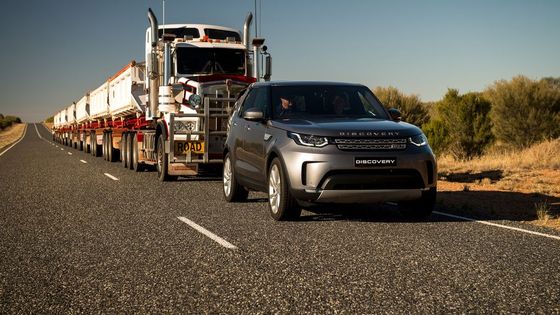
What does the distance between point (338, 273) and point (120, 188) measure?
8.33m

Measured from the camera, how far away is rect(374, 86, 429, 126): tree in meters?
38.5

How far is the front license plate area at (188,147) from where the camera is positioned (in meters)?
13.7

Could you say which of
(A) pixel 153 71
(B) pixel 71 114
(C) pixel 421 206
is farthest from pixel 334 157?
(B) pixel 71 114

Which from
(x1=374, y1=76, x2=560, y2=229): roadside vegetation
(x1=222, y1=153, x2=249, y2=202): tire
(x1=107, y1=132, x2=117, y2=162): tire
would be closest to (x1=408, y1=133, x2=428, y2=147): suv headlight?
(x1=222, y1=153, x2=249, y2=202): tire

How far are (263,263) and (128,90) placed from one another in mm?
14131

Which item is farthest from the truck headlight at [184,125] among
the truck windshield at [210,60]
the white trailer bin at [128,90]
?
the white trailer bin at [128,90]

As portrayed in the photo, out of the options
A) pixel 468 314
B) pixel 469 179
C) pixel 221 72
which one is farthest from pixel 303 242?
pixel 469 179

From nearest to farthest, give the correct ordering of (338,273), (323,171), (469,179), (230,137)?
(338,273) < (323,171) < (230,137) < (469,179)

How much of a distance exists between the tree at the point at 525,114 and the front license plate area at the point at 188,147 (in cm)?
1899

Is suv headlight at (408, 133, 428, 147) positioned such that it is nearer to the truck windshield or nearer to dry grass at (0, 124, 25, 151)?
the truck windshield

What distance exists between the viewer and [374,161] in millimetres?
7695

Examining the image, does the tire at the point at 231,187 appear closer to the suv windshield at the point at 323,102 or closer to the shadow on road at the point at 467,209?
the shadow on road at the point at 467,209

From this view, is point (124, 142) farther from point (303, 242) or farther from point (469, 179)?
point (303, 242)

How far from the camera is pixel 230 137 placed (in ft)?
34.4
